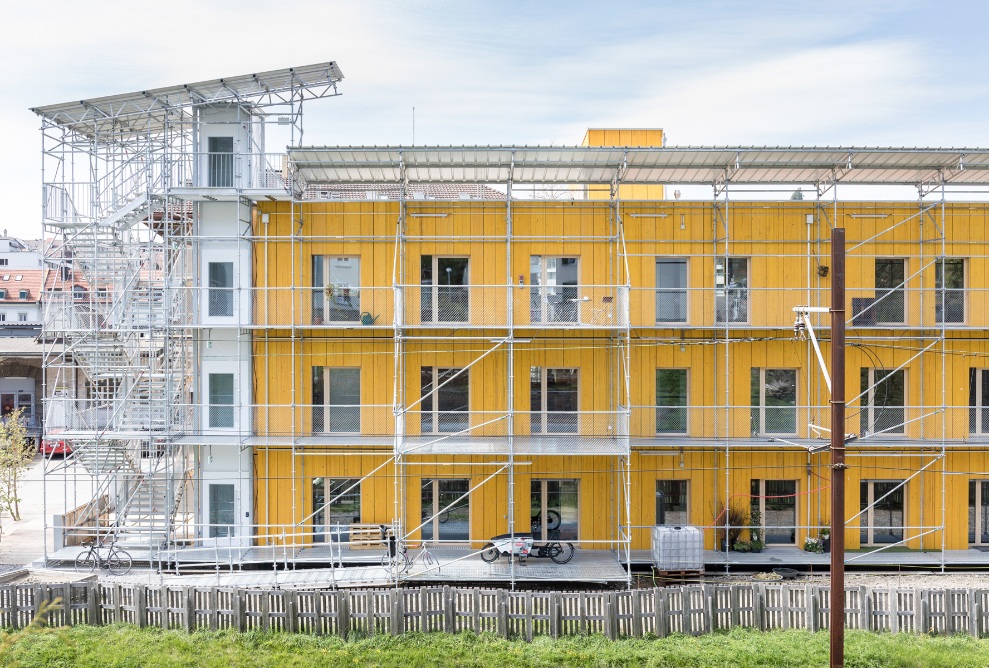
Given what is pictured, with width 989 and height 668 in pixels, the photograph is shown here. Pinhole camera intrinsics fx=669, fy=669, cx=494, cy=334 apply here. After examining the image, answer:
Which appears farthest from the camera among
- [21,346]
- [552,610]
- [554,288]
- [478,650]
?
[21,346]

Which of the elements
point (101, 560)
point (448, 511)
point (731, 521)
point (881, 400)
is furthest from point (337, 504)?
point (881, 400)

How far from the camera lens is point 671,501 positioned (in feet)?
56.7

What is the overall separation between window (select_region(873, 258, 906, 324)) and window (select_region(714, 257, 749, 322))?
3.32m

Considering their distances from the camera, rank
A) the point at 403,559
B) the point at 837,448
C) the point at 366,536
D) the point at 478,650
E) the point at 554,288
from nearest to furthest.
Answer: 1. the point at 837,448
2. the point at 478,650
3. the point at 403,559
4. the point at 366,536
5. the point at 554,288

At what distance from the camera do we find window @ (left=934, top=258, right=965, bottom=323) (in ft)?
57.0

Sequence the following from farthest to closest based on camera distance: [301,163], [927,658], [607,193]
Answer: [607,193], [301,163], [927,658]

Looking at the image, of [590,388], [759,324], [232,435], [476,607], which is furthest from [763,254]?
[232,435]

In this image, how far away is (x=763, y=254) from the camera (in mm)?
17172

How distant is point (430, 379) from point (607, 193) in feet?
24.1

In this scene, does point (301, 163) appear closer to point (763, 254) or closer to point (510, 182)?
point (510, 182)

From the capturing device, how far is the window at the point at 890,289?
1736cm

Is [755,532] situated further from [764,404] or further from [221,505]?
[221,505]

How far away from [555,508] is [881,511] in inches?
332

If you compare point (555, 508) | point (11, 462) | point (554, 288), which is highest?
point (554, 288)
